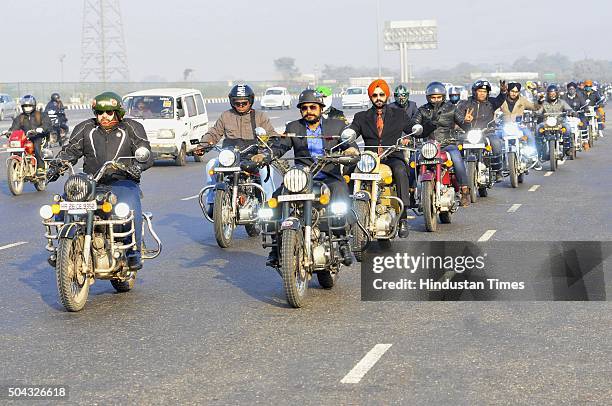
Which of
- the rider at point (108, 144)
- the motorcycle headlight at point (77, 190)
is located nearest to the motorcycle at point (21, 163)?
the rider at point (108, 144)

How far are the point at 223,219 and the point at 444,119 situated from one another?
4.42 m

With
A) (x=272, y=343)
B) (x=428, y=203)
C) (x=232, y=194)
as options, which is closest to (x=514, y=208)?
(x=428, y=203)

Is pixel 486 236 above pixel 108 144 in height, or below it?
below

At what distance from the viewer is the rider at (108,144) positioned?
1062cm

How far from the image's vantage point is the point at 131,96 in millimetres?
29844

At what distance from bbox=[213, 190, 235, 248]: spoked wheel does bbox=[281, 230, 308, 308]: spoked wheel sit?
3.92 metres

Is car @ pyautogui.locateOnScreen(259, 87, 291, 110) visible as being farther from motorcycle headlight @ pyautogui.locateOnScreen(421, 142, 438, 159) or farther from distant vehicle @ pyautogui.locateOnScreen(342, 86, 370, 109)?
motorcycle headlight @ pyautogui.locateOnScreen(421, 142, 438, 159)

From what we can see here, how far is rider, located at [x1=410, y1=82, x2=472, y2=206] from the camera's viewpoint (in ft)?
54.0

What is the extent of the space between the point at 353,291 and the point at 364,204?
1789 millimetres

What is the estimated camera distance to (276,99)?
81.1 m

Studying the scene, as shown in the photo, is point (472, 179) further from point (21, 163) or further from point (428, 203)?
point (21, 163)

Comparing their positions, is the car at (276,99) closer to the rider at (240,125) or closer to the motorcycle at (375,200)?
the rider at (240,125)

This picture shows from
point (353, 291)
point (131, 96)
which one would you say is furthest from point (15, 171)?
point (353, 291)

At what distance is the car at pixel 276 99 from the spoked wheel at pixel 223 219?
219 feet
